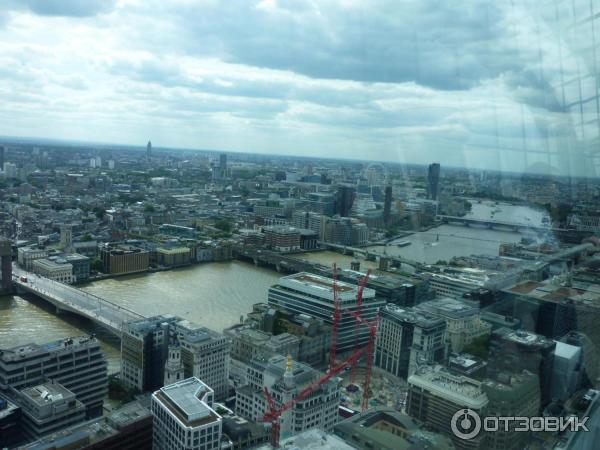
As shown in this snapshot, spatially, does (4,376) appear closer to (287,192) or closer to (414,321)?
(414,321)

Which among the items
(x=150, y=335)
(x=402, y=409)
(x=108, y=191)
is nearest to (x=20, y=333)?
(x=150, y=335)

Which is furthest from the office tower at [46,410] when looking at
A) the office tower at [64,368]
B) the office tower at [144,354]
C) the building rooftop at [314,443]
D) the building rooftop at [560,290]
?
the building rooftop at [560,290]

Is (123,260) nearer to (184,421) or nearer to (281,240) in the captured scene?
(281,240)

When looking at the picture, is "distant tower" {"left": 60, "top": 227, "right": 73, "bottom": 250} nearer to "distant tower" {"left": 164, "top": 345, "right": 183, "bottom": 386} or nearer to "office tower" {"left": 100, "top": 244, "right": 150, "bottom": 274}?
"office tower" {"left": 100, "top": 244, "right": 150, "bottom": 274}

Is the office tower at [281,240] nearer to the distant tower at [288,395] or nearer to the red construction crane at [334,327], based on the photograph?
the red construction crane at [334,327]

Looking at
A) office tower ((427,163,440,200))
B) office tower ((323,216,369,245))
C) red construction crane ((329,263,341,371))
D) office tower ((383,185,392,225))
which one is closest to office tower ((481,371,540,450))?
red construction crane ((329,263,341,371))

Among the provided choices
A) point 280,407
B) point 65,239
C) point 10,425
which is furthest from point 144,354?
point 65,239
